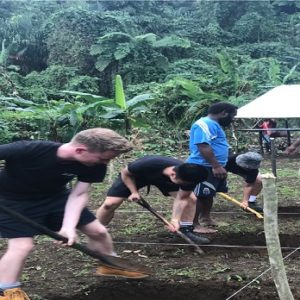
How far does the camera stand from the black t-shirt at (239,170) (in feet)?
22.3

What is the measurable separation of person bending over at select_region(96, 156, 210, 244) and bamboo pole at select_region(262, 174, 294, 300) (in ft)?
8.27

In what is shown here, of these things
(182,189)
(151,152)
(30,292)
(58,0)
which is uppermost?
(58,0)

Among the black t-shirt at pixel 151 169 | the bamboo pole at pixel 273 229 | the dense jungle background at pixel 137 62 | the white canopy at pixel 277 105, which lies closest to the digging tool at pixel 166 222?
the black t-shirt at pixel 151 169

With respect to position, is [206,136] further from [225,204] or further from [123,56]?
[123,56]

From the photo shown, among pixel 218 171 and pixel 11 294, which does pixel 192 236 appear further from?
pixel 11 294

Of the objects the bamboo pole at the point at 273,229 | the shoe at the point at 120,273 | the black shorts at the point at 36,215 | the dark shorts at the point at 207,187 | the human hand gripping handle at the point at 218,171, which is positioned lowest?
the shoe at the point at 120,273

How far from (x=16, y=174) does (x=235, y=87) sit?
13.9 metres

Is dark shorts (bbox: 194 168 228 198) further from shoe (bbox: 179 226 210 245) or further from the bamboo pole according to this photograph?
the bamboo pole

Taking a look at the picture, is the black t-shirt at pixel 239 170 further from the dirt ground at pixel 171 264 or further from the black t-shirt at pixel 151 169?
the black t-shirt at pixel 151 169

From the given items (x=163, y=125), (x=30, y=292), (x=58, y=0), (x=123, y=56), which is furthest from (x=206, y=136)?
(x=58, y=0)

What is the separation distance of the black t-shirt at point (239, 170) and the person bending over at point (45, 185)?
2991 millimetres

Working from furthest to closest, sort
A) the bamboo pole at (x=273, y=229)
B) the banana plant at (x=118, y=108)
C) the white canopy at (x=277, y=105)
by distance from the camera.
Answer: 1. the banana plant at (x=118, y=108)
2. the white canopy at (x=277, y=105)
3. the bamboo pole at (x=273, y=229)

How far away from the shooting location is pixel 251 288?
4215mm

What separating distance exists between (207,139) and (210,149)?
0.37 ft
